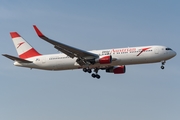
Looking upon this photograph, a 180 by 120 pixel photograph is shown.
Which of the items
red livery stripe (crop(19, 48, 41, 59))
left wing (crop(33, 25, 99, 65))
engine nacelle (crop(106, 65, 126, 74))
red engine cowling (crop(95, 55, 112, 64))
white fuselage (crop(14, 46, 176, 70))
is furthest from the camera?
engine nacelle (crop(106, 65, 126, 74))

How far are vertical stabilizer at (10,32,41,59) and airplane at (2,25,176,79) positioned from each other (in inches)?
26.0

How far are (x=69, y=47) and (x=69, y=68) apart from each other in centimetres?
515

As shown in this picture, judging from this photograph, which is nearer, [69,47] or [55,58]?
[69,47]

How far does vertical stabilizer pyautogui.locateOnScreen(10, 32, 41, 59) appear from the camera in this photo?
76.0 metres

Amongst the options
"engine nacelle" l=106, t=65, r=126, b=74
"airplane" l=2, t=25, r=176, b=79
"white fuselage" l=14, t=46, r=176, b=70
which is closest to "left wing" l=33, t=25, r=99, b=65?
"airplane" l=2, t=25, r=176, b=79

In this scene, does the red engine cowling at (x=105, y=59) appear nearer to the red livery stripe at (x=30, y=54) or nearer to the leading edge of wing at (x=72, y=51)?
the leading edge of wing at (x=72, y=51)

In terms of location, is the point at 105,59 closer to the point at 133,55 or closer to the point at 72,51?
the point at 133,55

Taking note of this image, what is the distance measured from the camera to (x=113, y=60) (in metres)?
68.1

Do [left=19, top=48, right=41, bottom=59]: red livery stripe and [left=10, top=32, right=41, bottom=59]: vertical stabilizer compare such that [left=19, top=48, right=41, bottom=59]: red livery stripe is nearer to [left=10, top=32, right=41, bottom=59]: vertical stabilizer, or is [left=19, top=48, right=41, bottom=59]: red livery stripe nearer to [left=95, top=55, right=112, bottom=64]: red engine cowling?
[left=10, top=32, right=41, bottom=59]: vertical stabilizer

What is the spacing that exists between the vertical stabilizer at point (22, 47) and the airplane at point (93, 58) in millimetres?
660

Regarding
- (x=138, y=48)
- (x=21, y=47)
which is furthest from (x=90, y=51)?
(x=21, y=47)

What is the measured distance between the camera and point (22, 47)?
78.3 meters

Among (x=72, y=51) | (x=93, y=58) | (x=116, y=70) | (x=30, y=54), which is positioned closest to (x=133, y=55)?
(x=93, y=58)

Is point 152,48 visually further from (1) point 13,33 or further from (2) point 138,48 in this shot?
(1) point 13,33
